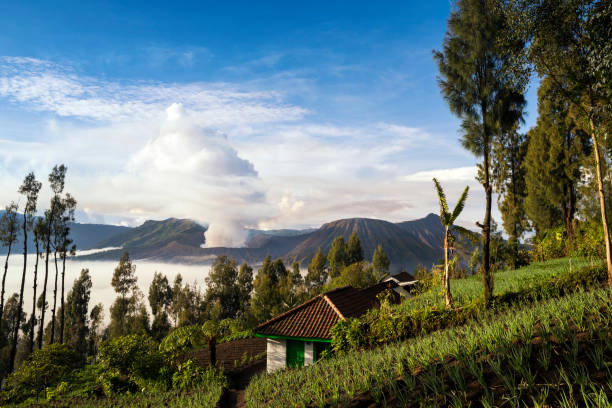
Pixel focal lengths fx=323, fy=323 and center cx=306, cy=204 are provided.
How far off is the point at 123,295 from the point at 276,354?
52.9m

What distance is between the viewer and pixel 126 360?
55.3 feet

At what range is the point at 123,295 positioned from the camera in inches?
2333

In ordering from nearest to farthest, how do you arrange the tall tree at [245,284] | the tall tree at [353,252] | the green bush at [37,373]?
the green bush at [37,373] < the tall tree at [245,284] < the tall tree at [353,252]

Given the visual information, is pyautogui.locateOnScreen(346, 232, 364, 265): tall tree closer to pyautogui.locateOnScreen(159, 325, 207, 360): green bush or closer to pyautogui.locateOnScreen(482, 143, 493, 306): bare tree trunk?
pyautogui.locateOnScreen(159, 325, 207, 360): green bush

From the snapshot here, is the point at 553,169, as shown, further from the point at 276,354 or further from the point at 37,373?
the point at 37,373

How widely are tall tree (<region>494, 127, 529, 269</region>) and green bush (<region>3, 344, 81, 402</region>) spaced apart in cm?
4075

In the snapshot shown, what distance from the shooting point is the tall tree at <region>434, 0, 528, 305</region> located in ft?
46.1

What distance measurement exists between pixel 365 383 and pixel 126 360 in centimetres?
1665

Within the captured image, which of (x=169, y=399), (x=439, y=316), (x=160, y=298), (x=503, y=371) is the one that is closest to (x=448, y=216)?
(x=439, y=316)

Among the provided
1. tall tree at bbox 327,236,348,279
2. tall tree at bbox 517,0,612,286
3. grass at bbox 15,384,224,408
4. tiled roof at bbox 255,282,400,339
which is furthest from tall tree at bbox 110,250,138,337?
tall tree at bbox 517,0,612,286

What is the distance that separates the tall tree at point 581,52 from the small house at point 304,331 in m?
10.8

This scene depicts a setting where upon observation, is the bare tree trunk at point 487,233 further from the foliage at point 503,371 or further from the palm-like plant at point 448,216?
the foliage at point 503,371

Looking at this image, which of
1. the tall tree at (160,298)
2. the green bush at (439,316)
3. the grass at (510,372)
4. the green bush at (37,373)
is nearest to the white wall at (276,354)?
A: the green bush at (439,316)

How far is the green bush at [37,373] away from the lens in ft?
62.0
